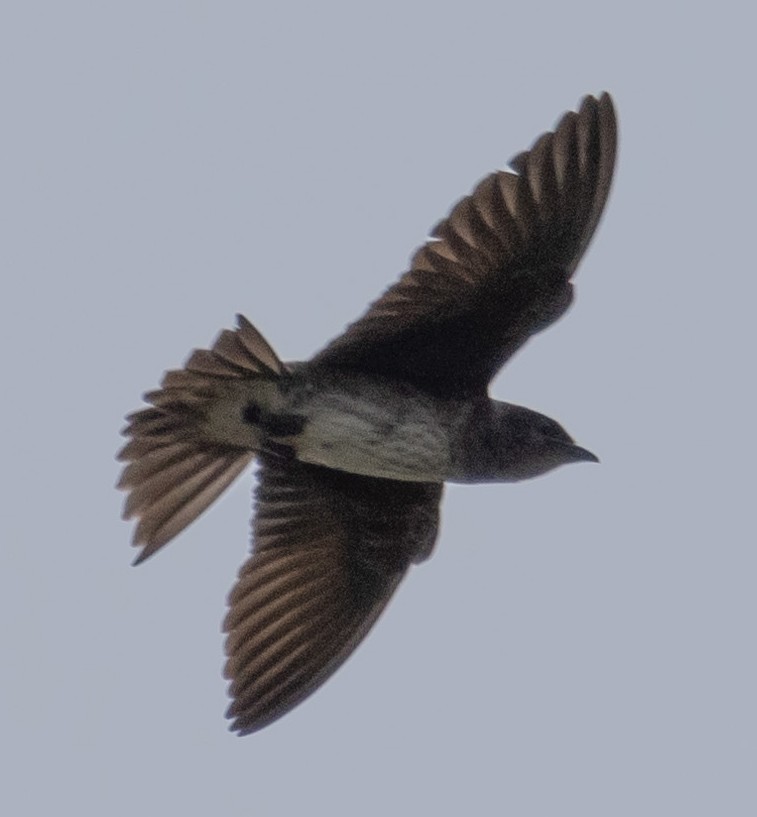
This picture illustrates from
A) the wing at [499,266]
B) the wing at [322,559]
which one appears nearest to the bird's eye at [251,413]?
the wing at [499,266]

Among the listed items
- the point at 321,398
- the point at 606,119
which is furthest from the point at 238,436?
the point at 606,119

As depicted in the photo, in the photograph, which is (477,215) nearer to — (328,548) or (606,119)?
(606,119)

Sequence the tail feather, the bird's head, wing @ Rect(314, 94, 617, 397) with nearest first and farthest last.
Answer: wing @ Rect(314, 94, 617, 397)
the tail feather
the bird's head

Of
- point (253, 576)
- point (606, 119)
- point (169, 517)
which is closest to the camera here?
point (606, 119)

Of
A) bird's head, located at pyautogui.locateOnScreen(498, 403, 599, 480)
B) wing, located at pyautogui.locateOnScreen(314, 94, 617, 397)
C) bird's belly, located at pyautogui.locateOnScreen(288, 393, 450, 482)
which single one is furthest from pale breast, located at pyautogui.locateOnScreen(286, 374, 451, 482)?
bird's head, located at pyautogui.locateOnScreen(498, 403, 599, 480)

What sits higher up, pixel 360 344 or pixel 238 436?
pixel 360 344

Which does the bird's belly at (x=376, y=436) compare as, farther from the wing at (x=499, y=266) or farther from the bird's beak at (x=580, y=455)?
the bird's beak at (x=580, y=455)

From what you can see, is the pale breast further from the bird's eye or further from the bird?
the bird's eye
